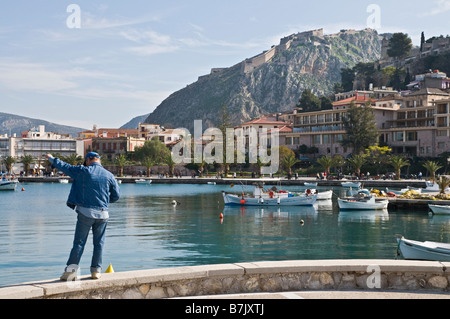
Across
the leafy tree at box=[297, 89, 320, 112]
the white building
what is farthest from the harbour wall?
the white building

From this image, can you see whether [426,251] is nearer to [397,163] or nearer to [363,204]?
[363,204]

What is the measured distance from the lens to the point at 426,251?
54.9 feet

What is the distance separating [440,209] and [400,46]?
127m

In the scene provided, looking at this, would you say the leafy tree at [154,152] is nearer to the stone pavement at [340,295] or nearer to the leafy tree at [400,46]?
the leafy tree at [400,46]

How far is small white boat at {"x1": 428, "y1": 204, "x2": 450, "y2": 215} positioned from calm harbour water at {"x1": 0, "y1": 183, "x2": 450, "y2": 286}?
0.97 meters

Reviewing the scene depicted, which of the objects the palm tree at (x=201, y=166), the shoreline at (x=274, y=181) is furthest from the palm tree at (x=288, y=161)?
the palm tree at (x=201, y=166)

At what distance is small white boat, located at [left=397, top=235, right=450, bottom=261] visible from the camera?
1588 centimetres

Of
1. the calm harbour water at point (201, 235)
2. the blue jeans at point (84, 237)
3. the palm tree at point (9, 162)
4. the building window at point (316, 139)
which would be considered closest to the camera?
the blue jeans at point (84, 237)

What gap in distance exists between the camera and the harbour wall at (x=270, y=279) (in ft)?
25.0

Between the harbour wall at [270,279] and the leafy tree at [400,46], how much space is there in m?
160

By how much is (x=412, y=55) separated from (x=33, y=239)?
477 feet

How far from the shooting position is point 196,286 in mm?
8023

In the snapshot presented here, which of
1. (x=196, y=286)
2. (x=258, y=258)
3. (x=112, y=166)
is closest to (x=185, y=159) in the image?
(x=112, y=166)

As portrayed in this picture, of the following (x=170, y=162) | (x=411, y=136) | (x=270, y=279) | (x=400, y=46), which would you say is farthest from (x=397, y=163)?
(x=400, y=46)
